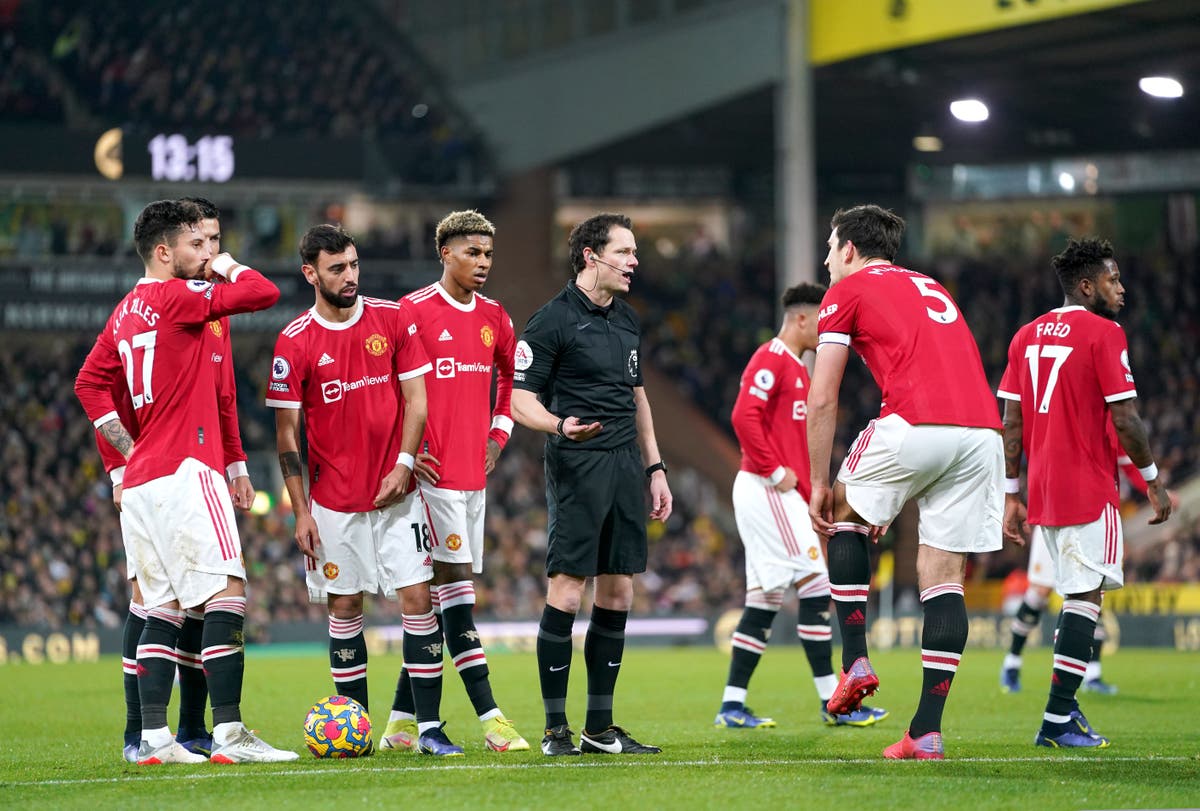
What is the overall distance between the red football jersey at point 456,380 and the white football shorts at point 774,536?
2872 millimetres

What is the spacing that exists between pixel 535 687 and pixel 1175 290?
24084 mm

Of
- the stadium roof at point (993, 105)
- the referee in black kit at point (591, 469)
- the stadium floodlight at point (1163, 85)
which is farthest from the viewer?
the stadium roof at point (993, 105)

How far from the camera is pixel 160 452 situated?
809cm

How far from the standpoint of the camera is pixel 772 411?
11.4 meters

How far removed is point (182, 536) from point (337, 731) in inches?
51.7

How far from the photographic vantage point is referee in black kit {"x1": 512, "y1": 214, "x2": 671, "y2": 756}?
8312 mm

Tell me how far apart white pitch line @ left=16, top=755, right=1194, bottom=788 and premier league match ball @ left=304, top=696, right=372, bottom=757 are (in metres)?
0.54

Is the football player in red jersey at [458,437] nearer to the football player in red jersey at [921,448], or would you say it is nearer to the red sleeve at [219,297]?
the red sleeve at [219,297]

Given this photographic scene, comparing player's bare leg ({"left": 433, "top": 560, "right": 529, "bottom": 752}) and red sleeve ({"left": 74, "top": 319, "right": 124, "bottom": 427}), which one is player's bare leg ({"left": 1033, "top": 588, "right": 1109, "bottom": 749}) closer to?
player's bare leg ({"left": 433, "top": 560, "right": 529, "bottom": 752})

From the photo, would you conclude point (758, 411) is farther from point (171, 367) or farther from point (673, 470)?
point (673, 470)

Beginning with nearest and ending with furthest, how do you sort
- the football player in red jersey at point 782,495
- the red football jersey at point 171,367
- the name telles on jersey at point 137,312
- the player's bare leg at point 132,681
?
the red football jersey at point 171,367 → the name telles on jersey at point 137,312 → the player's bare leg at point 132,681 → the football player in red jersey at point 782,495

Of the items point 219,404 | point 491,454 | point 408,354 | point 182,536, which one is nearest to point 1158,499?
point 491,454

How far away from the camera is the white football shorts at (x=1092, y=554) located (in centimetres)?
916

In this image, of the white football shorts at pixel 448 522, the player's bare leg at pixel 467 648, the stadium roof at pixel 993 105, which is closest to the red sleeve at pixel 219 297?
the white football shorts at pixel 448 522
